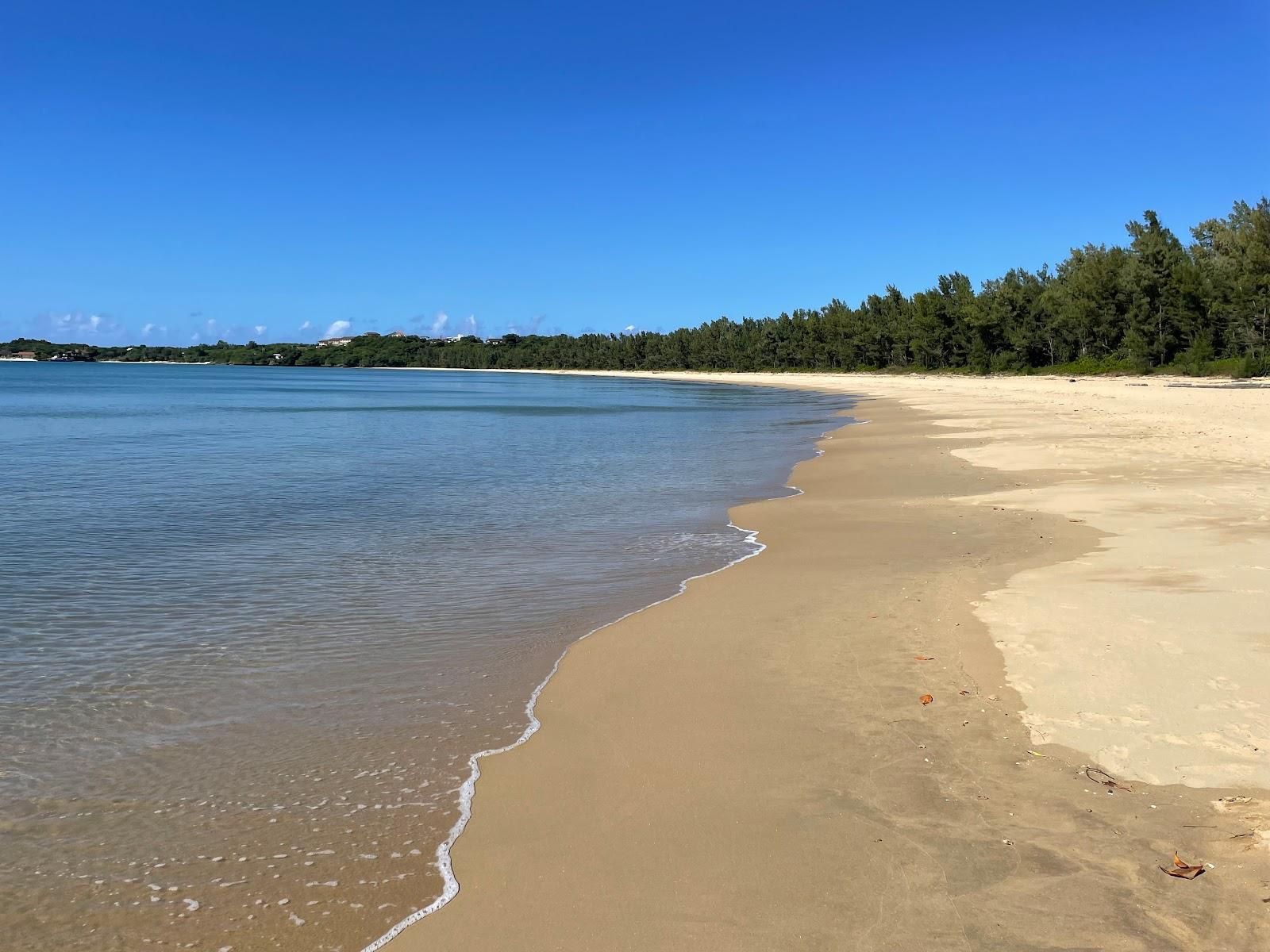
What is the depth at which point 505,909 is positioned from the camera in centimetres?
363

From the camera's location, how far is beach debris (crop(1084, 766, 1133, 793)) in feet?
14.3

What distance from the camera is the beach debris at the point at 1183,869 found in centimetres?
359

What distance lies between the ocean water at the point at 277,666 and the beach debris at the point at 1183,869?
3072 mm

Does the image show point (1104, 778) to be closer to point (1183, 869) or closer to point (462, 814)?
point (1183, 869)

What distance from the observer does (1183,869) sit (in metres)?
3.62

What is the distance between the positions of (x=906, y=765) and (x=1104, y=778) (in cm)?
95

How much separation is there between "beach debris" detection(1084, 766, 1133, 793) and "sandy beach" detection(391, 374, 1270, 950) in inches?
0.6

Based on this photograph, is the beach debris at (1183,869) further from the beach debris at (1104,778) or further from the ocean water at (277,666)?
the ocean water at (277,666)

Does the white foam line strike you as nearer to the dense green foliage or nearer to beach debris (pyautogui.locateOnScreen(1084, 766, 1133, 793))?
beach debris (pyautogui.locateOnScreen(1084, 766, 1133, 793))

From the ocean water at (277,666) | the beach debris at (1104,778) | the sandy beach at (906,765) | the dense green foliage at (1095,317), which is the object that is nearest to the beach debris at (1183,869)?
the sandy beach at (906,765)

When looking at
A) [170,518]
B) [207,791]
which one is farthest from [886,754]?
[170,518]

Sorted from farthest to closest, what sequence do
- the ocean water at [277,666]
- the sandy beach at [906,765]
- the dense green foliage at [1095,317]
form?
1. the dense green foliage at [1095,317]
2. the ocean water at [277,666]
3. the sandy beach at [906,765]

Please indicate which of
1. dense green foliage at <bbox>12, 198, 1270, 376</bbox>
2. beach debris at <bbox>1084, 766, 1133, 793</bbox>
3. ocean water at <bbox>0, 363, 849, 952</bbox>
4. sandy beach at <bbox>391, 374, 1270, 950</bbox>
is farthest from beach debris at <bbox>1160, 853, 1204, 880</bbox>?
dense green foliage at <bbox>12, 198, 1270, 376</bbox>

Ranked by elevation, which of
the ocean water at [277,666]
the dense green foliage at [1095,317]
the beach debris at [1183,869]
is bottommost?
the ocean water at [277,666]
